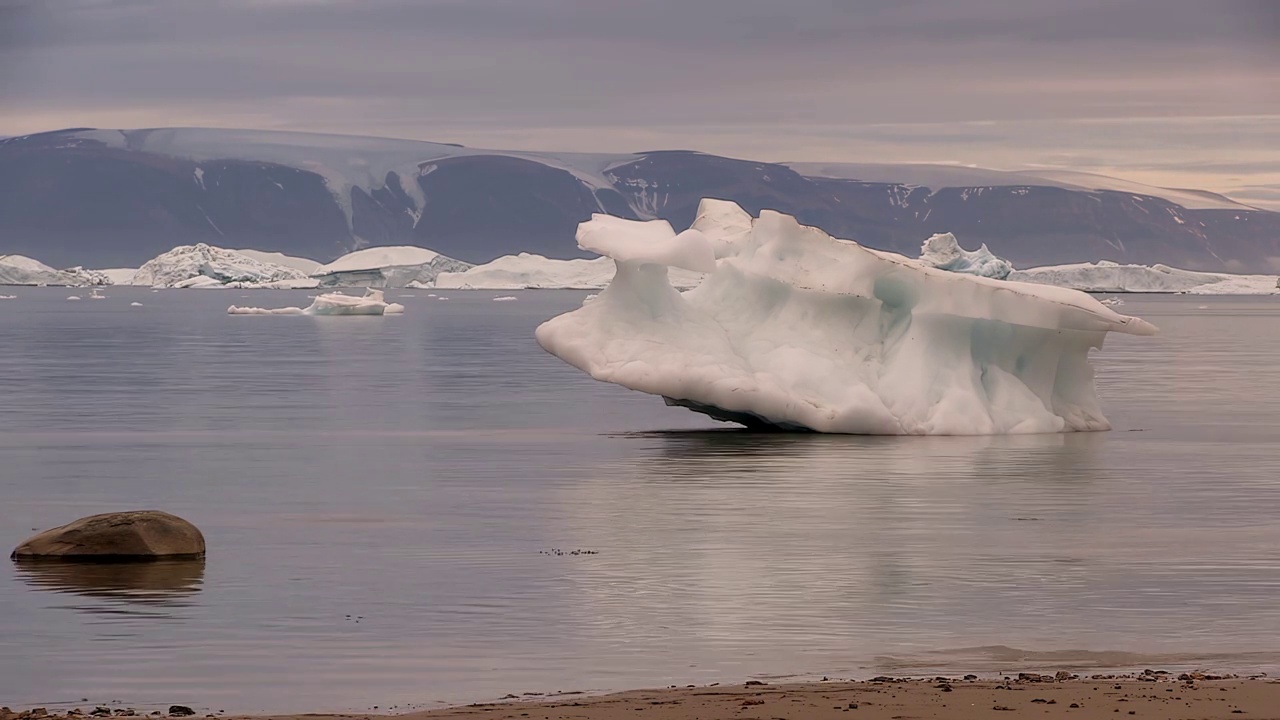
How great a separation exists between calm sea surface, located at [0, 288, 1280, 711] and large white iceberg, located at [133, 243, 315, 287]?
107423 millimetres

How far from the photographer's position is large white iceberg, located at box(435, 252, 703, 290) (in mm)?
141250

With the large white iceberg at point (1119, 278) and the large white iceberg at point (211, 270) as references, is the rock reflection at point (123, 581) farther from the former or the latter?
the large white iceberg at point (1119, 278)

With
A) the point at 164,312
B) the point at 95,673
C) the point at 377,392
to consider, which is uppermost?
the point at 95,673

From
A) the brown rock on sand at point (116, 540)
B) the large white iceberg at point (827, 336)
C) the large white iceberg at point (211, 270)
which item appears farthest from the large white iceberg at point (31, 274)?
the brown rock on sand at point (116, 540)

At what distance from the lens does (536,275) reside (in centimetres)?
14788

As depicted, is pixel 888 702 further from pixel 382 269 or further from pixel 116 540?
pixel 382 269

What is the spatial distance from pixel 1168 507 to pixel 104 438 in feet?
41.7

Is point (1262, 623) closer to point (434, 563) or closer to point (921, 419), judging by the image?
point (434, 563)

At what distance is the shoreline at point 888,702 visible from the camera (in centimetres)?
798

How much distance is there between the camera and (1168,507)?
16.6m

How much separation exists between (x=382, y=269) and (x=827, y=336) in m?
117

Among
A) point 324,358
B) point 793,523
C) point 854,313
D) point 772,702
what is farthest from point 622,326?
point 324,358

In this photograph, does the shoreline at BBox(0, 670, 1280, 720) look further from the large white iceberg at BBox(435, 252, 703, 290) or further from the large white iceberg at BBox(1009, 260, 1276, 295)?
the large white iceberg at BBox(1009, 260, 1276, 295)

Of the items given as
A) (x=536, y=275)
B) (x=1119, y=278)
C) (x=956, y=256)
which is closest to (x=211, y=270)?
(x=536, y=275)
